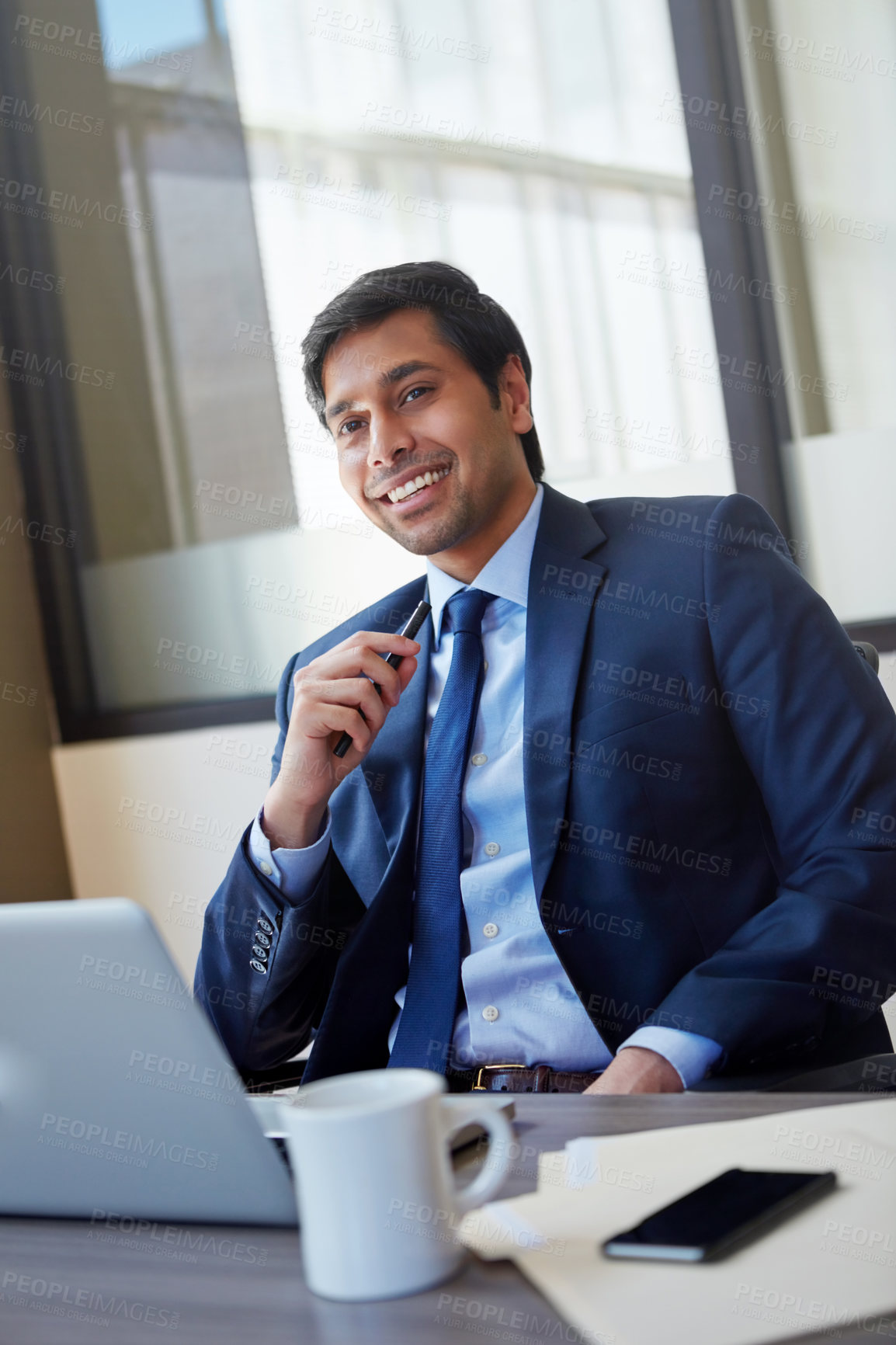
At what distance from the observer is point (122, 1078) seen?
2.47ft

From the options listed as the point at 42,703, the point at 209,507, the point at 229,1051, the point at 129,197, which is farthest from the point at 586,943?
the point at 129,197

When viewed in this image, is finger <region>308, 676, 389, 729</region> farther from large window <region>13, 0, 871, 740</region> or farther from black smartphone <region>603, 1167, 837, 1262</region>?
large window <region>13, 0, 871, 740</region>

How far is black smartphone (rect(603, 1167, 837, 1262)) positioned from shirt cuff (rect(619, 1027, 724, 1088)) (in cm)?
48

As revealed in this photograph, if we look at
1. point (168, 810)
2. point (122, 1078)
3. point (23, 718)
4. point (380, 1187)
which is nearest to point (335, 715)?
point (122, 1078)

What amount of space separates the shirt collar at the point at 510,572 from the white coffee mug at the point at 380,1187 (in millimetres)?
1014

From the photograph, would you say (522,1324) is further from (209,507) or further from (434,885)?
(209,507)

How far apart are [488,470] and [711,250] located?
0.89m

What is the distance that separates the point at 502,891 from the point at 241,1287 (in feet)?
2.73

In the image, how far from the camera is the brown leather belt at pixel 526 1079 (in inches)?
54.7

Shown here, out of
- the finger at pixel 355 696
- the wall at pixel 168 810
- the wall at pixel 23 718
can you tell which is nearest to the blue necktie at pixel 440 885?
the finger at pixel 355 696

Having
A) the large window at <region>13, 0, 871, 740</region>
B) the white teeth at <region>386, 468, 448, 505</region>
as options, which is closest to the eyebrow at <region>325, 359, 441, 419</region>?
the white teeth at <region>386, 468, 448, 505</region>

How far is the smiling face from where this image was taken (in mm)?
1688

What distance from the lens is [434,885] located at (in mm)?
1515

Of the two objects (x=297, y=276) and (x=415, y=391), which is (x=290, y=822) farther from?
(x=297, y=276)
